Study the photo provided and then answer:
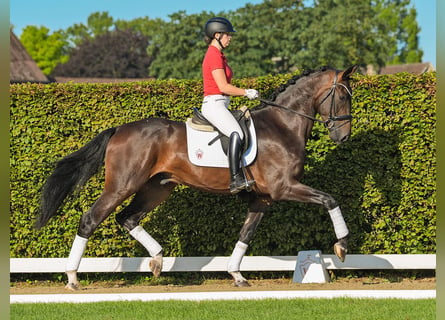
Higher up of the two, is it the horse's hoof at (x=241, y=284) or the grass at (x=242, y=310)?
the grass at (x=242, y=310)

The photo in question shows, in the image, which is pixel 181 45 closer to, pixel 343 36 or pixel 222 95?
pixel 343 36

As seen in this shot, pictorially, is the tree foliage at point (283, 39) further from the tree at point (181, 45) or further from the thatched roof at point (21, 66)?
the thatched roof at point (21, 66)

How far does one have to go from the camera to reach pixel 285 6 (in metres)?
57.3

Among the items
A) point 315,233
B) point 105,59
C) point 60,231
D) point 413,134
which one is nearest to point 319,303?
point 315,233

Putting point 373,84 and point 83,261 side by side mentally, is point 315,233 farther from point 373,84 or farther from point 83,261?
point 83,261

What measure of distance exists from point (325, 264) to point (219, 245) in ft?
5.15

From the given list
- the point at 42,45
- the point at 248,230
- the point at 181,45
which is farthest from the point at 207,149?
the point at 42,45

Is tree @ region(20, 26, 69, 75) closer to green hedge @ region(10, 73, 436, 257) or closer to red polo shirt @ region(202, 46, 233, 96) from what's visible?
green hedge @ region(10, 73, 436, 257)

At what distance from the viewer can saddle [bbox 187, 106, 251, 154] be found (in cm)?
805

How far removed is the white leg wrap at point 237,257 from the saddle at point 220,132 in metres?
1.36

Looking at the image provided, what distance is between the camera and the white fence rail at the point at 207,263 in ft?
30.6

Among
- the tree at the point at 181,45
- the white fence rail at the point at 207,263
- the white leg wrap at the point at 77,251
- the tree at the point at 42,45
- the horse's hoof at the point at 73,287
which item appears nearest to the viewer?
the white leg wrap at the point at 77,251

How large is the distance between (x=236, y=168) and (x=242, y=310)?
5.94ft

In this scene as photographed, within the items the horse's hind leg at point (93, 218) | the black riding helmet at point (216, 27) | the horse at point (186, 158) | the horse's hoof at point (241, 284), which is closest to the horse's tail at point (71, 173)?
the horse at point (186, 158)
